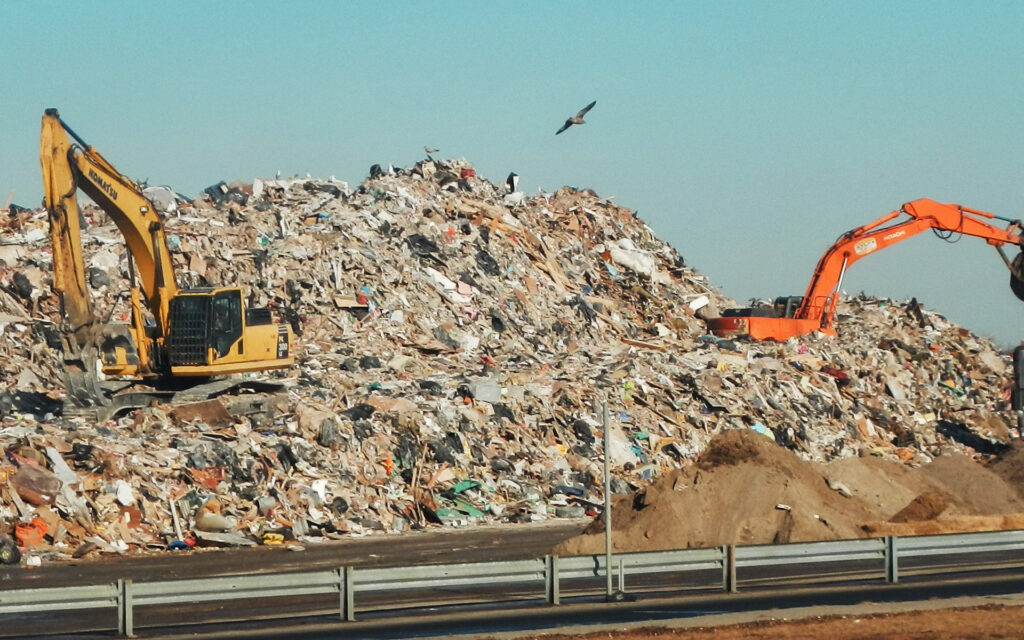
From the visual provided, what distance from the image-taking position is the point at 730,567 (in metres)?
16.5

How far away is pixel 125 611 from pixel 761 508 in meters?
10.5

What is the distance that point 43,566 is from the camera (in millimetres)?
21188

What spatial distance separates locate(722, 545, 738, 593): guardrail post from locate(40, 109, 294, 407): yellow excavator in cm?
1444

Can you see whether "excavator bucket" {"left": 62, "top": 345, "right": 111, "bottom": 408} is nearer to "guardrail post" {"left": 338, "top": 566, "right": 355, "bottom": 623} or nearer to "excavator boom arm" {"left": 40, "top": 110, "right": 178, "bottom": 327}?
"excavator boom arm" {"left": 40, "top": 110, "right": 178, "bottom": 327}

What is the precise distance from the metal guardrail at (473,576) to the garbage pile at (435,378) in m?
8.01

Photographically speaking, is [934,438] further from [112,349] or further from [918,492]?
[112,349]

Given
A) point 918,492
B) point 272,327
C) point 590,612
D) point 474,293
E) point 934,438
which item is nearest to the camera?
point 590,612

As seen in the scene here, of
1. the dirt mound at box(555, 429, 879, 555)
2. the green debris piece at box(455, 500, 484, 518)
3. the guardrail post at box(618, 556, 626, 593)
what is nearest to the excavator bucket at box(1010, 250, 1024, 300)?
the dirt mound at box(555, 429, 879, 555)

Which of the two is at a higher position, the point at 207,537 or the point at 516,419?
the point at 516,419

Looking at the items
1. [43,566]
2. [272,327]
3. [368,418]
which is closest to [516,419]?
[368,418]

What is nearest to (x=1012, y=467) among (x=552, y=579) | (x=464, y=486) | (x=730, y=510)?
(x=730, y=510)

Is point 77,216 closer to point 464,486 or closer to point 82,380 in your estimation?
point 82,380

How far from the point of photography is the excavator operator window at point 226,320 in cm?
2852

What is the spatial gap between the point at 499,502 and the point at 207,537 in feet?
20.2
